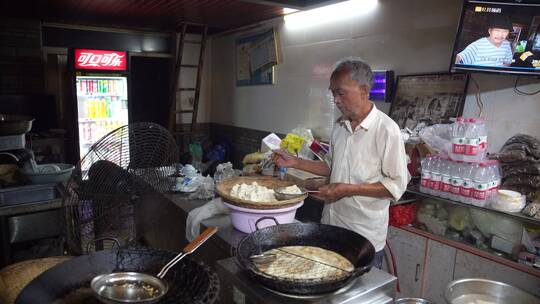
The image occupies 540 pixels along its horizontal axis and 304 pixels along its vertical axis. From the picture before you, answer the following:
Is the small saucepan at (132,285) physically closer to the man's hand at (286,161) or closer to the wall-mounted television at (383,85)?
the man's hand at (286,161)

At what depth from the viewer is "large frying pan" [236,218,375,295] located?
1.15 meters

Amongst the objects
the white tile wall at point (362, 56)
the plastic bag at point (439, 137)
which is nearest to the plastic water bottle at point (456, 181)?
the plastic bag at point (439, 137)

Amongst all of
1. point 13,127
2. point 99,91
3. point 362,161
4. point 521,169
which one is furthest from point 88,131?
point 521,169

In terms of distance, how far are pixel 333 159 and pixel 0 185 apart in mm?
2273

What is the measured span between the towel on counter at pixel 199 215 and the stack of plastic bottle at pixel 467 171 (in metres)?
1.50

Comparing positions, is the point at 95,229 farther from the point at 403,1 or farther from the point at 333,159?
the point at 403,1

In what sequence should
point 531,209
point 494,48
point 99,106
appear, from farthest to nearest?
1. point 99,106
2. point 494,48
3. point 531,209

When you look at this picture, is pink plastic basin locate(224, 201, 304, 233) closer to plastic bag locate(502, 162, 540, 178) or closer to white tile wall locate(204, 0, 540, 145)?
plastic bag locate(502, 162, 540, 178)

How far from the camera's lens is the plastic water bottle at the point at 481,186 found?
240 centimetres

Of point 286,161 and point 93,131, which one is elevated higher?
point 286,161

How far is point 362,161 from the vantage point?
194 centimetres

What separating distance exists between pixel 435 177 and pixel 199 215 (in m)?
1.64

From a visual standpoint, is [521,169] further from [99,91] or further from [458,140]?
[99,91]

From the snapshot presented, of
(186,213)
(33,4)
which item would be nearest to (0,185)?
(186,213)
